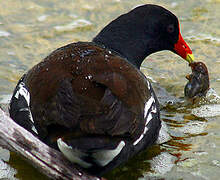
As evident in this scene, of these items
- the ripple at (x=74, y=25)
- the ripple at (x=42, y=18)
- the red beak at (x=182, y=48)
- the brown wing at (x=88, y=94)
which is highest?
the brown wing at (x=88, y=94)

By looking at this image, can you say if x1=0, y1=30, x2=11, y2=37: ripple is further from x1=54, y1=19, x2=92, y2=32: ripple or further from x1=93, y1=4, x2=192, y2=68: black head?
x1=93, y1=4, x2=192, y2=68: black head

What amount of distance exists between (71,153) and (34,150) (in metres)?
0.31

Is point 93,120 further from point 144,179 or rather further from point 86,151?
point 144,179

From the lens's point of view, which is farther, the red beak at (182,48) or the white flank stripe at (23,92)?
the red beak at (182,48)

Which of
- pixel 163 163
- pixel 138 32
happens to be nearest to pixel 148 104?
pixel 163 163

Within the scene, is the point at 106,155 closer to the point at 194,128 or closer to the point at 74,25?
the point at 194,128

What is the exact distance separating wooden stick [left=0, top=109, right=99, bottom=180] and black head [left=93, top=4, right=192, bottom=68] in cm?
214

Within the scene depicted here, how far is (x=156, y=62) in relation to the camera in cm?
779

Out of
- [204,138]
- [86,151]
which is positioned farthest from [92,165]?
[204,138]

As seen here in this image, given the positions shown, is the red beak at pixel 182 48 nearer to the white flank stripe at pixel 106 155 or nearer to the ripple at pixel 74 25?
the ripple at pixel 74 25

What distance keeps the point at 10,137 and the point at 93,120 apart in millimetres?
676

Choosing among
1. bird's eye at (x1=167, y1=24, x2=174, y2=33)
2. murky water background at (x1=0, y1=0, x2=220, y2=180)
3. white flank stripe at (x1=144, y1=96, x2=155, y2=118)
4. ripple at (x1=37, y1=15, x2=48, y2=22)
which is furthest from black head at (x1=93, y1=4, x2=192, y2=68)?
ripple at (x1=37, y1=15, x2=48, y2=22)

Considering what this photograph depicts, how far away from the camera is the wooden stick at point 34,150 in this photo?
4184 mm

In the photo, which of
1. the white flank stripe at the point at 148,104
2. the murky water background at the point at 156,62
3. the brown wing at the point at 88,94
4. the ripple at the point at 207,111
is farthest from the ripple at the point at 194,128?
the brown wing at the point at 88,94
